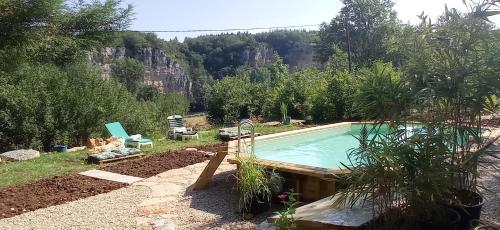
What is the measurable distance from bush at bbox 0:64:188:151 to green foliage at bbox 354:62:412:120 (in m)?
9.39

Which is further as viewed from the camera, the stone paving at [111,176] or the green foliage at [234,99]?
the green foliage at [234,99]

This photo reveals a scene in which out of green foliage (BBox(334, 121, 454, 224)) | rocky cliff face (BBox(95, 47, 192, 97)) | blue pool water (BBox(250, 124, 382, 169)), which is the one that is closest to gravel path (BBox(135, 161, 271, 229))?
blue pool water (BBox(250, 124, 382, 169))

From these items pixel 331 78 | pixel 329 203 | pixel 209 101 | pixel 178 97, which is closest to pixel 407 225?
pixel 329 203

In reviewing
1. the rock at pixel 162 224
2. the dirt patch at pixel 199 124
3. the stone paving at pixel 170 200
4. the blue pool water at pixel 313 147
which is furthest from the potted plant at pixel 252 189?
the dirt patch at pixel 199 124

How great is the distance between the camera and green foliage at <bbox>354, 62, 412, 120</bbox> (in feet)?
11.1

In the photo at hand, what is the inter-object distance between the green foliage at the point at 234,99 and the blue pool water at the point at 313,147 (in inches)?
294

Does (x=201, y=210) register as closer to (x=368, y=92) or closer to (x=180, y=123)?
(x=368, y=92)

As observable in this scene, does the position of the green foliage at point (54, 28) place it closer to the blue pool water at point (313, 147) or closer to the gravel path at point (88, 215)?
the gravel path at point (88, 215)

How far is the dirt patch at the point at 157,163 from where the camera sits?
7309 mm

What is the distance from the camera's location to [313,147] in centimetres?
977

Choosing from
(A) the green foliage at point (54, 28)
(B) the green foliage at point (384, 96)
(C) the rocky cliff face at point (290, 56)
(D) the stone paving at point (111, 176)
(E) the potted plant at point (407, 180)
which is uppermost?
(C) the rocky cliff face at point (290, 56)

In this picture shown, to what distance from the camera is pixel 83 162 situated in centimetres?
818

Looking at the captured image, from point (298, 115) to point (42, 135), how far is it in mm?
8109

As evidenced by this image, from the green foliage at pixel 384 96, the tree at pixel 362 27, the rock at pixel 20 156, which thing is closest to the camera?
the green foliage at pixel 384 96
